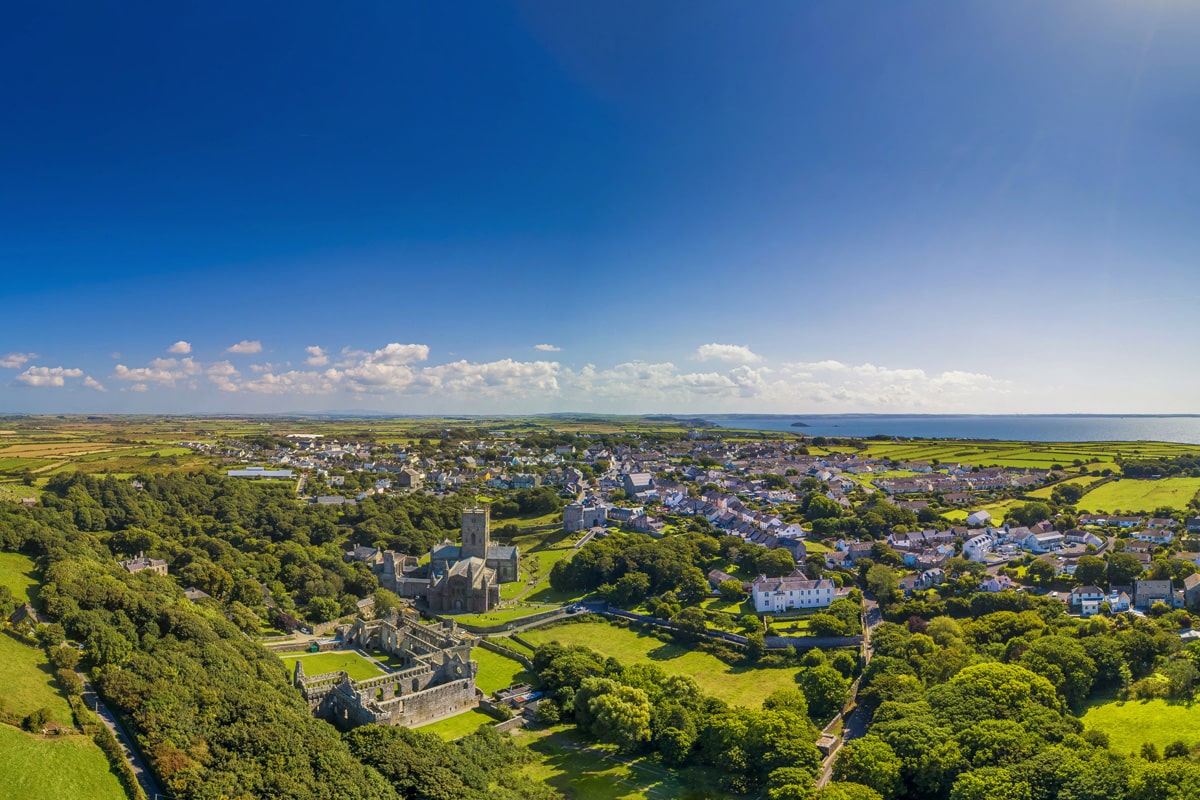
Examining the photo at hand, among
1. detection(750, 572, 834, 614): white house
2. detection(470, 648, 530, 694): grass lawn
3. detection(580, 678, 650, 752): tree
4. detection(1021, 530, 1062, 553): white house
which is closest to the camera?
detection(580, 678, 650, 752): tree

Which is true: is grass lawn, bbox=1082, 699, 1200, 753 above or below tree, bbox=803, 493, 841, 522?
below

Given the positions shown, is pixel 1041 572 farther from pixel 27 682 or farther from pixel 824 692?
pixel 27 682

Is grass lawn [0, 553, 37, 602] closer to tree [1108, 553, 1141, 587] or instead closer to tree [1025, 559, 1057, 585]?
tree [1025, 559, 1057, 585]

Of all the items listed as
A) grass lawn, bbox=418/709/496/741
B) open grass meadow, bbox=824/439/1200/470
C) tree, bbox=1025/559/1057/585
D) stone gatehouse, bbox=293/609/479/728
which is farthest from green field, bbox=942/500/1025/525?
grass lawn, bbox=418/709/496/741

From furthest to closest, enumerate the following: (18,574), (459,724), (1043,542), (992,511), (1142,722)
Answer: (992,511), (1043,542), (18,574), (459,724), (1142,722)

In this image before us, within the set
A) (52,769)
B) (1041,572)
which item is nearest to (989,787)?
(52,769)

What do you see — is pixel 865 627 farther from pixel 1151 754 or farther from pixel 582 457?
pixel 582 457
